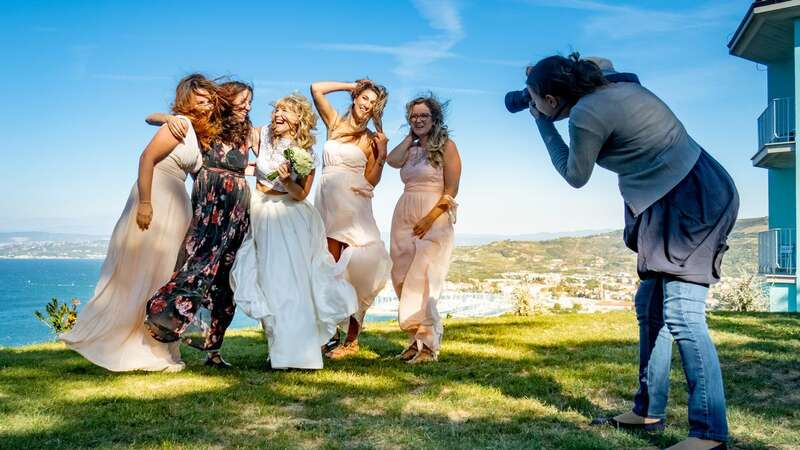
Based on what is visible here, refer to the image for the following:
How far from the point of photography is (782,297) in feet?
63.1

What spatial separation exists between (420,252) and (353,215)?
75 centimetres

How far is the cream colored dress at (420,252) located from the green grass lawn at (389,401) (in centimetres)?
45

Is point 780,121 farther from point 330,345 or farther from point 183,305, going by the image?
point 183,305

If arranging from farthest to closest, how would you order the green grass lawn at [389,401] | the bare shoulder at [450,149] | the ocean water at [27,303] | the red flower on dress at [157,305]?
the ocean water at [27,303], the bare shoulder at [450,149], the red flower on dress at [157,305], the green grass lawn at [389,401]

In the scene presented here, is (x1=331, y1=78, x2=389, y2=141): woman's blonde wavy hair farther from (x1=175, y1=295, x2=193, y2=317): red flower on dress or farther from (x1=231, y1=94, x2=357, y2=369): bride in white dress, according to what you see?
(x1=175, y1=295, x2=193, y2=317): red flower on dress

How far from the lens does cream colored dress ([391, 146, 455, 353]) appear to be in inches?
265

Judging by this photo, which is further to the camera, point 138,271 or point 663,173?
point 138,271

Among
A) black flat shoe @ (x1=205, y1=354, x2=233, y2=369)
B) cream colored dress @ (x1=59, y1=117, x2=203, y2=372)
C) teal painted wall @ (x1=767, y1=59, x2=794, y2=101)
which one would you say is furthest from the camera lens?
teal painted wall @ (x1=767, y1=59, x2=794, y2=101)

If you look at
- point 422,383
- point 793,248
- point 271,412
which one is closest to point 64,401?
point 271,412

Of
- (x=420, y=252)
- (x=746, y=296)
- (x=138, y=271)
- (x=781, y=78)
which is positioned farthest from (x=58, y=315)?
(x=781, y=78)

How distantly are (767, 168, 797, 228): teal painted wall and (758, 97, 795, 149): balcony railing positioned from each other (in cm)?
160

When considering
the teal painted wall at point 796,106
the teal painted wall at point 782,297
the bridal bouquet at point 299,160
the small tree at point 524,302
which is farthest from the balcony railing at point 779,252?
the bridal bouquet at point 299,160

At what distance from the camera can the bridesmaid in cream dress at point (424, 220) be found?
266 inches

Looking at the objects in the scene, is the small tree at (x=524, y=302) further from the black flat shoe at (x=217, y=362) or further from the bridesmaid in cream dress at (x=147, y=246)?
the bridesmaid in cream dress at (x=147, y=246)
